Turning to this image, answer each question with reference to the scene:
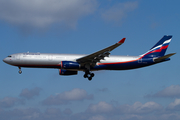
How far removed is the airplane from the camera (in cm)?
4166

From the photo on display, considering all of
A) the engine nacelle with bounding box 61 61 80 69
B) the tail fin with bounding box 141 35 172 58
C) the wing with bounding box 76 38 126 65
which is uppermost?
the tail fin with bounding box 141 35 172 58

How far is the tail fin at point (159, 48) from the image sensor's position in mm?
46825

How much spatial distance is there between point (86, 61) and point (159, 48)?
44.8 feet

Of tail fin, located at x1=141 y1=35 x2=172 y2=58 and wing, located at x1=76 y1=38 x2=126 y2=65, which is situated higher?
tail fin, located at x1=141 y1=35 x2=172 y2=58

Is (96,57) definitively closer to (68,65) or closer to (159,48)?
(68,65)

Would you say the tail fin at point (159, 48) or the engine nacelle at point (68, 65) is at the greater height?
the tail fin at point (159, 48)

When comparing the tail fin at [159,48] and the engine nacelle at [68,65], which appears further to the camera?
the tail fin at [159,48]

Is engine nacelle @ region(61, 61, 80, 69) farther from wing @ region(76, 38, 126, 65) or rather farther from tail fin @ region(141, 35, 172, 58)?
tail fin @ region(141, 35, 172, 58)

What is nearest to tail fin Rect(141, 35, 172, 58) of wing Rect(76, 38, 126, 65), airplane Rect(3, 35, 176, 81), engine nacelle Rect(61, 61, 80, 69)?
airplane Rect(3, 35, 176, 81)

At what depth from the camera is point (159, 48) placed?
4788 cm

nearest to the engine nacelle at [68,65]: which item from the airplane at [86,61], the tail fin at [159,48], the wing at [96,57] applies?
the airplane at [86,61]

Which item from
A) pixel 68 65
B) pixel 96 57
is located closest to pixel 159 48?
pixel 96 57

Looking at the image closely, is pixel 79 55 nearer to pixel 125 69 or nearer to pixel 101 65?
pixel 101 65

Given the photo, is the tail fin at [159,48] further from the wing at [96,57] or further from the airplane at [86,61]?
the wing at [96,57]
